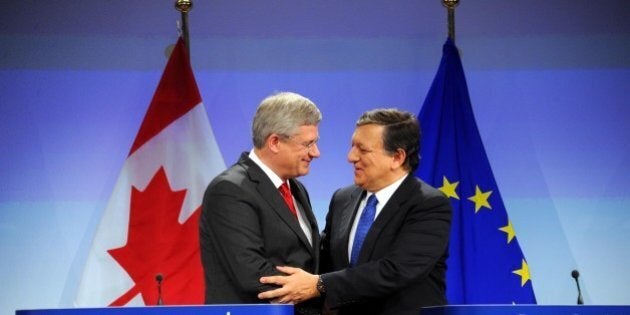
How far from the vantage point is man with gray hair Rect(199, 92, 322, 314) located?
3234 mm

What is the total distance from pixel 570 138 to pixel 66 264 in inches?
99.2

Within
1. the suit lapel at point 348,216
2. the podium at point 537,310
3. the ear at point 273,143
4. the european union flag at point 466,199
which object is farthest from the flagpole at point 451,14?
the podium at point 537,310

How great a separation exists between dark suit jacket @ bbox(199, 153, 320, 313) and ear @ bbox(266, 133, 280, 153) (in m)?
0.08

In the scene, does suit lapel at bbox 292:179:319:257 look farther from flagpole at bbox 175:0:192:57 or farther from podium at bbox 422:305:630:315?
flagpole at bbox 175:0:192:57

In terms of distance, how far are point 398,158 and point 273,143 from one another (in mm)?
425

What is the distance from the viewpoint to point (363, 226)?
346cm

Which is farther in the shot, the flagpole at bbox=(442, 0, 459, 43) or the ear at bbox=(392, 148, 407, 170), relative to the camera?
the flagpole at bbox=(442, 0, 459, 43)

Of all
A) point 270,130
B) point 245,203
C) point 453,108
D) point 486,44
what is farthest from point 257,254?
point 486,44

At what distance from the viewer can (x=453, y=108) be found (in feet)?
16.2

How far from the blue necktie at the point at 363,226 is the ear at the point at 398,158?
124mm

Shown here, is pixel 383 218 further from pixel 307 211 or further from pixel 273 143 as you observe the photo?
pixel 273 143

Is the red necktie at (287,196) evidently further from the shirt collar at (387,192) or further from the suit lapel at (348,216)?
the shirt collar at (387,192)

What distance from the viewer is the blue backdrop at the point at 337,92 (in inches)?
198

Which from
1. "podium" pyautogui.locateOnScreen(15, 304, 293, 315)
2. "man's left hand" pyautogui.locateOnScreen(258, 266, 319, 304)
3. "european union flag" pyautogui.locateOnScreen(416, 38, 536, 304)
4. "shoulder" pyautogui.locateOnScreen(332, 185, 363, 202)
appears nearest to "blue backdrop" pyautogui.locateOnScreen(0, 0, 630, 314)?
"european union flag" pyautogui.locateOnScreen(416, 38, 536, 304)
